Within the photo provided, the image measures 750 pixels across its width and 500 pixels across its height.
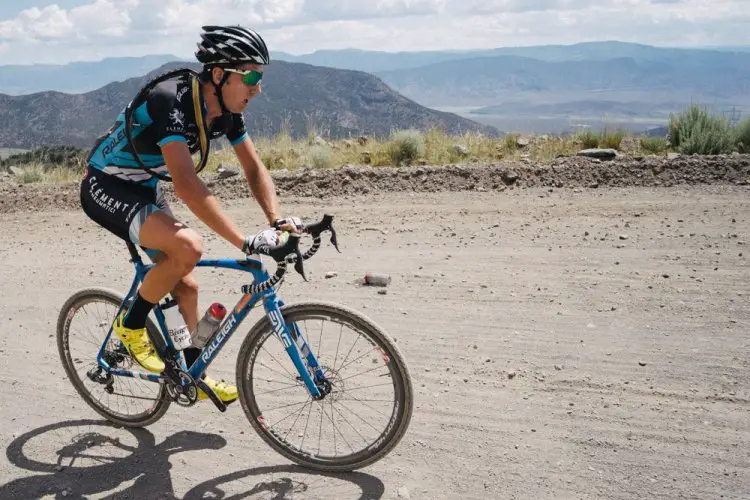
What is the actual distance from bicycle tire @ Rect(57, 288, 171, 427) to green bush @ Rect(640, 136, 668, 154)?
10.8m

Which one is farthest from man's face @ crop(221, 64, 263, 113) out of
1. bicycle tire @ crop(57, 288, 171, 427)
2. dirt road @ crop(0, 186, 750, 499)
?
dirt road @ crop(0, 186, 750, 499)

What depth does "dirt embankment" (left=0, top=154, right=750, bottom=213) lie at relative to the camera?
10.1 meters

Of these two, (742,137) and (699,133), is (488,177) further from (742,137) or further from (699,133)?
(742,137)

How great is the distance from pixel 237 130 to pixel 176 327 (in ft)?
3.77

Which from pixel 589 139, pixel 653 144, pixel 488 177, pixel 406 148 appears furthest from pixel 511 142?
pixel 488 177

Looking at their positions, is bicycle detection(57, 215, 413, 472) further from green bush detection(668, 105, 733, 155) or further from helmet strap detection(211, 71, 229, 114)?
green bush detection(668, 105, 733, 155)

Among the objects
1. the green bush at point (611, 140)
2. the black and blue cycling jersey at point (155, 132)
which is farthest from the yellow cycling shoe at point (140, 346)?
the green bush at point (611, 140)

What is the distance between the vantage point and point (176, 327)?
390 cm

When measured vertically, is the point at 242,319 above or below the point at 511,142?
below

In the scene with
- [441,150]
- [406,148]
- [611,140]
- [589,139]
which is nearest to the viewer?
[611,140]

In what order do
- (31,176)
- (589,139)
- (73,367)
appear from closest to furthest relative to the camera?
1. (73,367)
2. (589,139)
3. (31,176)

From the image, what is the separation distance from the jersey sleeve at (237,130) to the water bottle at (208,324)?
0.93 m

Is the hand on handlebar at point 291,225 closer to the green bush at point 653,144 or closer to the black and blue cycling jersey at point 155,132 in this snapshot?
the black and blue cycling jersey at point 155,132

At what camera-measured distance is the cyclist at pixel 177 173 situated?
3.38m
